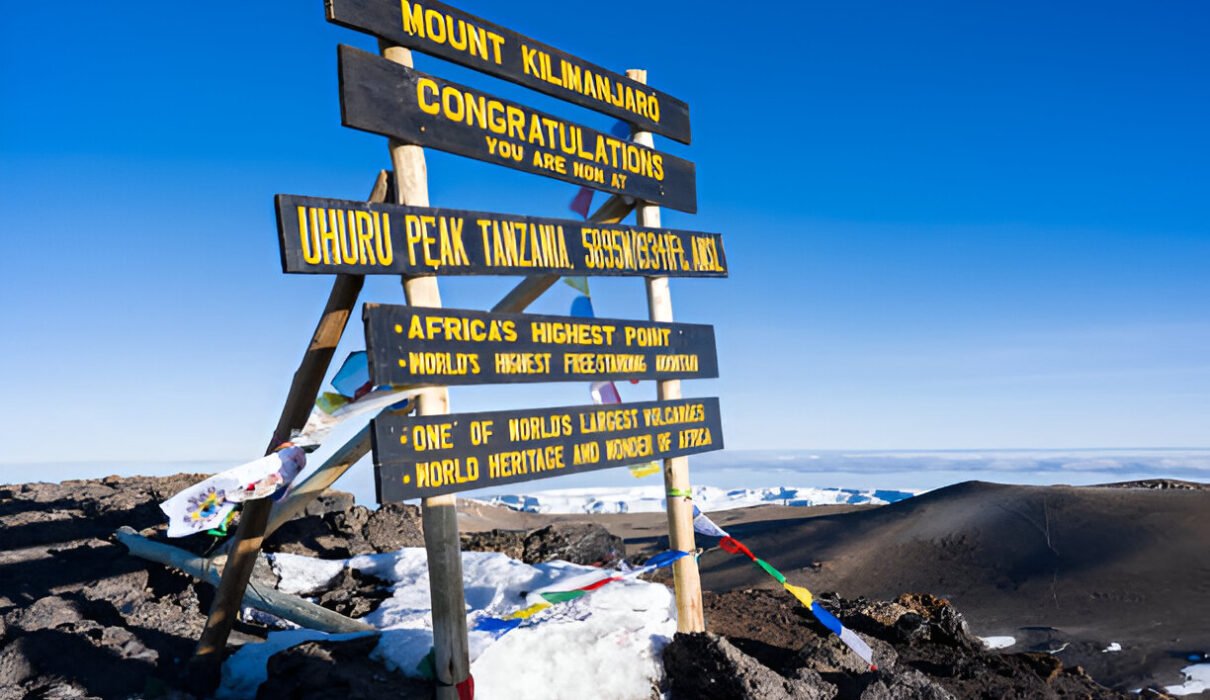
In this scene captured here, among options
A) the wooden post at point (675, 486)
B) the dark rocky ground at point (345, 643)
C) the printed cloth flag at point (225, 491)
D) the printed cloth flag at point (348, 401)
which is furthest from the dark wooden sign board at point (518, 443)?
the dark rocky ground at point (345, 643)

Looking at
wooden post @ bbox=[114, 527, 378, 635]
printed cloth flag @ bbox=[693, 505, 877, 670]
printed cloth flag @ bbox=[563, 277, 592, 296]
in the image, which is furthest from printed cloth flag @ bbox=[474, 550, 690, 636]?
printed cloth flag @ bbox=[563, 277, 592, 296]

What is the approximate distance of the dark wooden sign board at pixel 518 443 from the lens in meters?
4.70

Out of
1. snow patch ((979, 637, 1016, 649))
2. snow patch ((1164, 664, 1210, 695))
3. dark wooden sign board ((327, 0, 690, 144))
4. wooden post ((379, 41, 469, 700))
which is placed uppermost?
dark wooden sign board ((327, 0, 690, 144))

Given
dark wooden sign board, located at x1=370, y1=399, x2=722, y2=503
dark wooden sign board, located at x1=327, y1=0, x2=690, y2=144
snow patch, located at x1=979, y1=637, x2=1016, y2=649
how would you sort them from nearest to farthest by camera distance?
dark wooden sign board, located at x1=370, y1=399, x2=722, y2=503, dark wooden sign board, located at x1=327, y1=0, x2=690, y2=144, snow patch, located at x1=979, y1=637, x2=1016, y2=649

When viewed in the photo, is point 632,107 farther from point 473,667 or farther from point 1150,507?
point 1150,507

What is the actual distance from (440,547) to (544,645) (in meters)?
1.33

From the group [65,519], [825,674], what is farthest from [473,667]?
[65,519]

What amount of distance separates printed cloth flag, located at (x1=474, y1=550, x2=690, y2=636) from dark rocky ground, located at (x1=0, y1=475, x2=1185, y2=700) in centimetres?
56

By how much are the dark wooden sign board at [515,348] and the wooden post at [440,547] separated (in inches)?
7.5

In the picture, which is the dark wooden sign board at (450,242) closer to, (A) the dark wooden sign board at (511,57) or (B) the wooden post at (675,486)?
(B) the wooden post at (675,486)

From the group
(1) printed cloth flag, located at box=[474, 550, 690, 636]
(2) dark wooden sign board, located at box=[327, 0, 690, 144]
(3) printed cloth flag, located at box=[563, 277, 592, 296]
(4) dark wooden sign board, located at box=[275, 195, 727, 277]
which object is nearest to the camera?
(4) dark wooden sign board, located at box=[275, 195, 727, 277]

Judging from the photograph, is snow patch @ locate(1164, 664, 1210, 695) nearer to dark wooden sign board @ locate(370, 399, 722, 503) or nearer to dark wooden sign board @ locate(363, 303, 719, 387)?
dark wooden sign board @ locate(370, 399, 722, 503)

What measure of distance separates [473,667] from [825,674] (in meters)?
2.51

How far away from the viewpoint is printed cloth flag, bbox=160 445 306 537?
→ 5094mm
